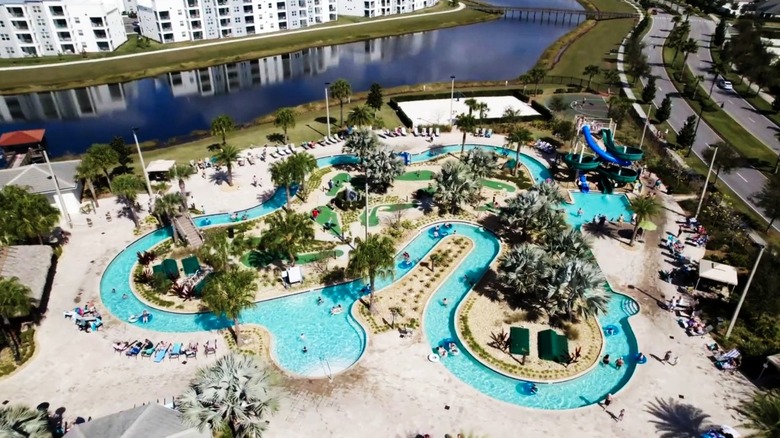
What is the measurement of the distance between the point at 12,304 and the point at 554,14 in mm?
204891

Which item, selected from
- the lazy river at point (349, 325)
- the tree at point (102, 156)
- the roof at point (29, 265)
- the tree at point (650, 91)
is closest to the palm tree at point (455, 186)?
the lazy river at point (349, 325)

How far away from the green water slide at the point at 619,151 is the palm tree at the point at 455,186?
2159cm

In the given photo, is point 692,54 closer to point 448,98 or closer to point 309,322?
point 448,98

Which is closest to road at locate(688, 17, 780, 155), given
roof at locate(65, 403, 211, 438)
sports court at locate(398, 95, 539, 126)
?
sports court at locate(398, 95, 539, 126)

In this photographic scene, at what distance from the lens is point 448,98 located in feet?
323

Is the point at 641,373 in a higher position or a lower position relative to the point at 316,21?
lower

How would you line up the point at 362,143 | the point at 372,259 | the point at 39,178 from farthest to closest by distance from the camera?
the point at 362,143 < the point at 39,178 < the point at 372,259

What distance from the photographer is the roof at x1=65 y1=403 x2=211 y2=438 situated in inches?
1150

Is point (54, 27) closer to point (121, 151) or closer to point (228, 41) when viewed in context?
point (228, 41)

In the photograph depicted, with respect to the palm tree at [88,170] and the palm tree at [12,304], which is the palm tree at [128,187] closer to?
the palm tree at [88,170]

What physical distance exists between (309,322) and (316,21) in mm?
143602

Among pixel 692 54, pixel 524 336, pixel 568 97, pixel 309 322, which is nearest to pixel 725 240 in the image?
pixel 524 336

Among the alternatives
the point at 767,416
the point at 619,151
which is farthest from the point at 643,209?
the point at 767,416

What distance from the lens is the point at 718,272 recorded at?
4606cm
